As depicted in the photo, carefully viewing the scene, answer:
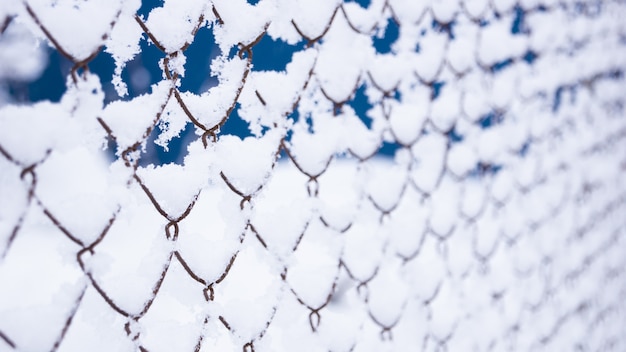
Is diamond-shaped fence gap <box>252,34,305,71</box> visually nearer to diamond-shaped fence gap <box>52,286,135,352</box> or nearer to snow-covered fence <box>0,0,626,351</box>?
snow-covered fence <box>0,0,626,351</box>

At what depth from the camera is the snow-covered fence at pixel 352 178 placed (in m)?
0.70

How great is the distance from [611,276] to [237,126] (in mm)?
1632

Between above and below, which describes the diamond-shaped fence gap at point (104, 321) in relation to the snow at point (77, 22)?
below

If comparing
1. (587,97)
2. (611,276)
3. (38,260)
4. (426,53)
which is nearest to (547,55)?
(587,97)

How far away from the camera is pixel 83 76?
0.68 m

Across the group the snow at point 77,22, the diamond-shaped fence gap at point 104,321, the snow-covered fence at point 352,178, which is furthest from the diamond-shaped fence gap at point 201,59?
the diamond-shaped fence gap at point 104,321

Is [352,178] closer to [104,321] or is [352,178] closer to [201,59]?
[201,59]

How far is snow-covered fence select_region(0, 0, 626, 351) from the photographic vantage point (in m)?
0.70

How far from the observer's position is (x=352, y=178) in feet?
4.32

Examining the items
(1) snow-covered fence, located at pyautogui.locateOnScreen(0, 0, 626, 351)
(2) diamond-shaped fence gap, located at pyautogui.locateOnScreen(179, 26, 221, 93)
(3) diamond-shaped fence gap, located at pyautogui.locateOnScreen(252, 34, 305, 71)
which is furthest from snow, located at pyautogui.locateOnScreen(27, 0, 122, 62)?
(3) diamond-shaped fence gap, located at pyautogui.locateOnScreen(252, 34, 305, 71)

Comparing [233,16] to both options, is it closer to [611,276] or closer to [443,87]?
[443,87]

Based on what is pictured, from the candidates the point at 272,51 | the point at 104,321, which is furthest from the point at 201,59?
the point at 104,321

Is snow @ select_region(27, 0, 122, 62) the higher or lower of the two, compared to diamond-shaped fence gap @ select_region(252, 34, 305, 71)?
lower

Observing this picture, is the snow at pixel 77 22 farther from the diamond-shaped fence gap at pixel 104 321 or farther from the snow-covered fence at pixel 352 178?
the diamond-shaped fence gap at pixel 104 321
